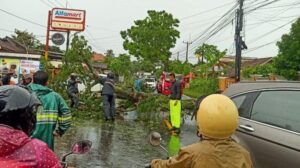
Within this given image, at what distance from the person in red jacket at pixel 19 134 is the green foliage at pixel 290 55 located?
134ft

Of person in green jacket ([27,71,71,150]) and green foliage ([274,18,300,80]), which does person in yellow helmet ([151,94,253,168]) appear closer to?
person in green jacket ([27,71,71,150])

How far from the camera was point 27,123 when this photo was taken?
8.39 ft

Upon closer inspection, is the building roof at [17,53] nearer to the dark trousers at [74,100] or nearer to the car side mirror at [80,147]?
the dark trousers at [74,100]

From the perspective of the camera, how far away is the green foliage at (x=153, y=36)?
53500 mm

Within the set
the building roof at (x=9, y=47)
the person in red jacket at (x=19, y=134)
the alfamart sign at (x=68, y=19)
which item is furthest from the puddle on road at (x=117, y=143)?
the building roof at (x=9, y=47)

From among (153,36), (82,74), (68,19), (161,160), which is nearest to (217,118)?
(161,160)

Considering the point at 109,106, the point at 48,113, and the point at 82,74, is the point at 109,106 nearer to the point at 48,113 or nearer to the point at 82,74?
the point at 82,74

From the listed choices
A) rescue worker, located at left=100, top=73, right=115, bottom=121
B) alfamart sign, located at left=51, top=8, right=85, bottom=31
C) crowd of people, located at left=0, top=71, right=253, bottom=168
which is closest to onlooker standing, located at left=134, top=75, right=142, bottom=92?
rescue worker, located at left=100, top=73, right=115, bottom=121

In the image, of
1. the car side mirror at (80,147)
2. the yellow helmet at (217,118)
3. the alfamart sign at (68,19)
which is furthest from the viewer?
the alfamart sign at (68,19)

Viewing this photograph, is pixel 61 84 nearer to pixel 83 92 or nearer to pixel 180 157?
pixel 83 92

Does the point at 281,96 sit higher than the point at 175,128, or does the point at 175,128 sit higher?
the point at 281,96

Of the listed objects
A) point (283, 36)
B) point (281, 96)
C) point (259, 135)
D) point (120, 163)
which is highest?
point (283, 36)

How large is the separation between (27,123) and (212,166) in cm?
101

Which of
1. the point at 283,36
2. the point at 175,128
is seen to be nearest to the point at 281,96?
the point at 175,128
